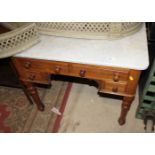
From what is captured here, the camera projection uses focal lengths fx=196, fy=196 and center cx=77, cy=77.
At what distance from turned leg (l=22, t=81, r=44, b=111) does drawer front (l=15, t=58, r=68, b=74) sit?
7.8 inches

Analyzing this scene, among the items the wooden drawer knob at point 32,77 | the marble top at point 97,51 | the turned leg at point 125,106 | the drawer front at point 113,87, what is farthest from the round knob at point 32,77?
the turned leg at point 125,106

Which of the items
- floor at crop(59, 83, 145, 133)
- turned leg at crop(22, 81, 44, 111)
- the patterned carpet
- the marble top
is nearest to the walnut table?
the marble top

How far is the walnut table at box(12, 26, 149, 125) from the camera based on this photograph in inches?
41.3

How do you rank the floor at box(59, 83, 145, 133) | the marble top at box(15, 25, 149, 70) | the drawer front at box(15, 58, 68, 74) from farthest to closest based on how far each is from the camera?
the floor at box(59, 83, 145, 133), the drawer front at box(15, 58, 68, 74), the marble top at box(15, 25, 149, 70)

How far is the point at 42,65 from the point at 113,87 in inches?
17.9

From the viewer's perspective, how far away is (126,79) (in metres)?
1.13

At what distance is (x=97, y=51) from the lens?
3.59 ft

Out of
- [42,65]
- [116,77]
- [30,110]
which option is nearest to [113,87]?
[116,77]

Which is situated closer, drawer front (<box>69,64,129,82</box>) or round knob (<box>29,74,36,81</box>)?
drawer front (<box>69,64,129,82</box>)

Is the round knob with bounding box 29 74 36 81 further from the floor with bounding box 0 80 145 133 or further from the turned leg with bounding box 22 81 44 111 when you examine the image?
the floor with bounding box 0 80 145 133

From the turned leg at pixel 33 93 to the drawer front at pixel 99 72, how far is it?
1.33 feet

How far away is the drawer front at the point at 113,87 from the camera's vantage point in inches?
46.4
